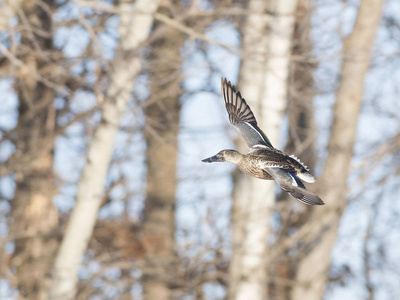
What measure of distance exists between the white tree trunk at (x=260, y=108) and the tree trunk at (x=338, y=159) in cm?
133

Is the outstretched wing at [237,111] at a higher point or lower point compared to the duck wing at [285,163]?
higher

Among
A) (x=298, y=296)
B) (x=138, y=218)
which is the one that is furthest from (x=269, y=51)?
(x=138, y=218)

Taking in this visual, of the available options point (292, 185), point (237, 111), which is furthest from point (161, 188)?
point (292, 185)

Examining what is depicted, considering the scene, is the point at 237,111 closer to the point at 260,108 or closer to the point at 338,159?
the point at 260,108

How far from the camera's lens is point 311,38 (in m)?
6.92

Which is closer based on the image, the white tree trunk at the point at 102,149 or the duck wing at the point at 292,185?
the duck wing at the point at 292,185

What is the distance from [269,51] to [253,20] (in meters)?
0.37

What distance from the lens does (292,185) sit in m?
2.45

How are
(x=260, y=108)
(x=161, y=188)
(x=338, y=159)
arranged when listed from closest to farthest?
(x=260, y=108), (x=338, y=159), (x=161, y=188)

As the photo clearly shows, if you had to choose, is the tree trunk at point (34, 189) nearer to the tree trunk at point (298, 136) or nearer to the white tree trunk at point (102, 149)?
the white tree trunk at point (102, 149)

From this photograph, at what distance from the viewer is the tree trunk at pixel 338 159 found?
23.2ft

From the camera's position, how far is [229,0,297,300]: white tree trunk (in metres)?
5.47

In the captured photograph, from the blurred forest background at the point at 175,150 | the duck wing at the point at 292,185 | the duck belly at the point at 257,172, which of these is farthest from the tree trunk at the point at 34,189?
the duck wing at the point at 292,185

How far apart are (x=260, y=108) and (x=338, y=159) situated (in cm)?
196
